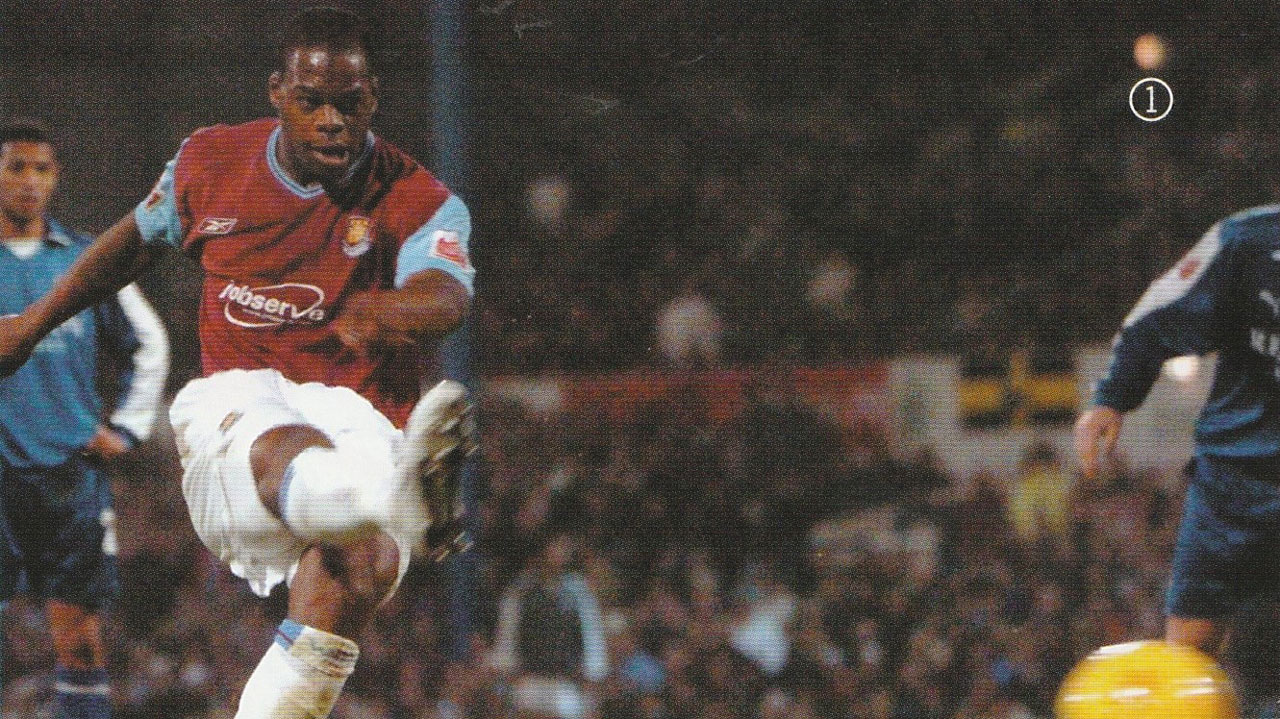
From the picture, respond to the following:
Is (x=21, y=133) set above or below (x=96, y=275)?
above

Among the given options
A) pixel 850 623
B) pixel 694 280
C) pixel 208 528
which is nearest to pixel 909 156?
pixel 694 280

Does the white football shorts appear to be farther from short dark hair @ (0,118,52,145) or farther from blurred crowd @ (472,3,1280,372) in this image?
blurred crowd @ (472,3,1280,372)

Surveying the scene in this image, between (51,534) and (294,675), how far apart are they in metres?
2.10

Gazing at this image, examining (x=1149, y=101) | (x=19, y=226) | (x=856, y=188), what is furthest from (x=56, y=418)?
(x=856, y=188)

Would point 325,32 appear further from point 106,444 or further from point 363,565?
point 106,444

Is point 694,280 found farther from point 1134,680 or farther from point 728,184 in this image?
point 1134,680

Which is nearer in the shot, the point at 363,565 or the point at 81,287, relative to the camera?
the point at 363,565

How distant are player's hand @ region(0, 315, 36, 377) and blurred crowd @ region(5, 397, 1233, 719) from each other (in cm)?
270

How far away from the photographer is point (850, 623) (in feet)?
21.4

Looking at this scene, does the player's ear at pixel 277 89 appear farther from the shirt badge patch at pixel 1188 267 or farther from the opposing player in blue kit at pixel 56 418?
the shirt badge patch at pixel 1188 267

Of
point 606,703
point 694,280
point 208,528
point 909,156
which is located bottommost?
point 606,703

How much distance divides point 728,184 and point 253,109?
12.1 ft

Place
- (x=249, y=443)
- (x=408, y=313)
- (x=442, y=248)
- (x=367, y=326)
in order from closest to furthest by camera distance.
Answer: (x=367, y=326), (x=408, y=313), (x=249, y=443), (x=442, y=248)

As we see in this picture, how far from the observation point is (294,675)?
3086mm
